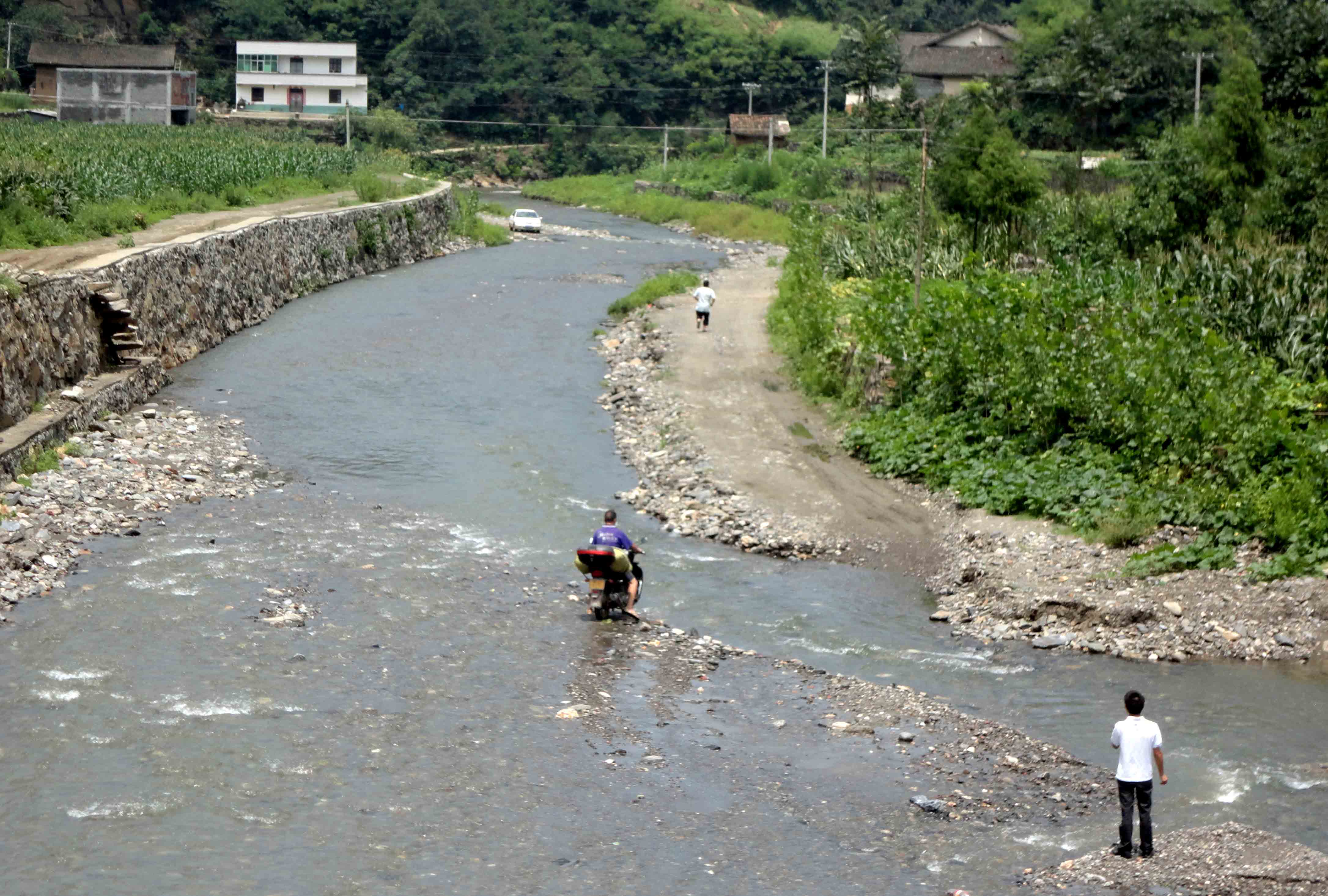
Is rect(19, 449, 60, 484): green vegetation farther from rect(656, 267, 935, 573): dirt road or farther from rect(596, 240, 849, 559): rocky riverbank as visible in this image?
rect(656, 267, 935, 573): dirt road

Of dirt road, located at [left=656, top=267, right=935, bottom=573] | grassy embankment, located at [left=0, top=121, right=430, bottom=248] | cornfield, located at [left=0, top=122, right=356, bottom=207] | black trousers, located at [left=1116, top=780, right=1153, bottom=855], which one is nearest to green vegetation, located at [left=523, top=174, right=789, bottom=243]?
grassy embankment, located at [left=0, top=121, right=430, bottom=248]

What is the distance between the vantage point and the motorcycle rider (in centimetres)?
1922

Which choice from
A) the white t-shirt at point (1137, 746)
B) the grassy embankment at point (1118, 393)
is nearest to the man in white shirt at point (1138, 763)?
the white t-shirt at point (1137, 746)

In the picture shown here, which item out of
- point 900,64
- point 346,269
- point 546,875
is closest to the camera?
point 546,875

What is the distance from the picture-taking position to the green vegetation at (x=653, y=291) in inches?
1873

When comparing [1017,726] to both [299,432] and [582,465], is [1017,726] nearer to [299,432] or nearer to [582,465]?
[582,465]

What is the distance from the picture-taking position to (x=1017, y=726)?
53.8 ft

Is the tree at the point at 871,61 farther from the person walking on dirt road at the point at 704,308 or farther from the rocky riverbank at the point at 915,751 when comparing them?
the rocky riverbank at the point at 915,751

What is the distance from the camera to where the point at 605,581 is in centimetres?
1952

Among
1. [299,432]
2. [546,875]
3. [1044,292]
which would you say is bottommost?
[546,875]

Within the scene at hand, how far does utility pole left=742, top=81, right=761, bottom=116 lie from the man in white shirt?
92034 millimetres

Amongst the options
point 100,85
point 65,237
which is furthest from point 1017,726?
point 100,85

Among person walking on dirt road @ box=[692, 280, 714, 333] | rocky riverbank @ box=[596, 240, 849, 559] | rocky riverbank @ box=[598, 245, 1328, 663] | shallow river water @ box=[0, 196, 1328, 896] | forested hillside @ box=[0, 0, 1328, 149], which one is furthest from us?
forested hillside @ box=[0, 0, 1328, 149]

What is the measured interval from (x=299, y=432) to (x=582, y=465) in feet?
19.6
